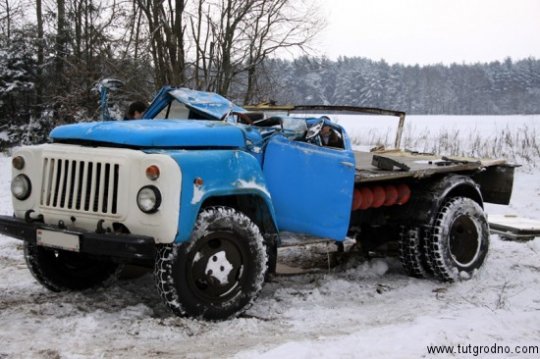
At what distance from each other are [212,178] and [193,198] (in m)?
0.22

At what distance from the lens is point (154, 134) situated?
14.2 feet

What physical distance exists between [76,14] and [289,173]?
17.5 m

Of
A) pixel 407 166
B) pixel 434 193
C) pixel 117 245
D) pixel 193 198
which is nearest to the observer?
pixel 117 245

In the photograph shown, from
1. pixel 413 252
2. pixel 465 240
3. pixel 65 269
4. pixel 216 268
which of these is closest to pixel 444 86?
pixel 465 240

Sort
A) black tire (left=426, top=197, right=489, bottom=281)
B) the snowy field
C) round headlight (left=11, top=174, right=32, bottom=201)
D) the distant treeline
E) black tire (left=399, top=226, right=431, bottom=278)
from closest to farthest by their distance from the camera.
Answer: the snowy field → round headlight (left=11, top=174, right=32, bottom=201) → black tire (left=426, top=197, right=489, bottom=281) → black tire (left=399, top=226, right=431, bottom=278) → the distant treeline

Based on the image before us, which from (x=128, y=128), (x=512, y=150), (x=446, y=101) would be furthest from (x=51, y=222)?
(x=446, y=101)

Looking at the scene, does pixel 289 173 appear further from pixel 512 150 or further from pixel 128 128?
pixel 512 150

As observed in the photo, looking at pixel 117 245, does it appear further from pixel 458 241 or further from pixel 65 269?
pixel 458 241

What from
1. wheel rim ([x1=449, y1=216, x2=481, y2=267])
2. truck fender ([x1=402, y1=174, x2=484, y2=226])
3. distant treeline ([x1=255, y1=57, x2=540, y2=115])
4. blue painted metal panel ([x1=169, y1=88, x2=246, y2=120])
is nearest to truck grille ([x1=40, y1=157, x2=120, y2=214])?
blue painted metal panel ([x1=169, y1=88, x2=246, y2=120])

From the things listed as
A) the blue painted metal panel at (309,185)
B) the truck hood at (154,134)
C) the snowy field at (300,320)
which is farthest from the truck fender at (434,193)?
the truck hood at (154,134)

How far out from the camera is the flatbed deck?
18.3 ft

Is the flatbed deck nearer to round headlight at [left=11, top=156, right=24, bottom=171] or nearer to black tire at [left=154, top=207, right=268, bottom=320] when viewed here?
black tire at [left=154, top=207, right=268, bottom=320]

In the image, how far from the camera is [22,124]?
22.6 meters

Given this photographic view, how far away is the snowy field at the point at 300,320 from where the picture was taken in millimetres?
3805
